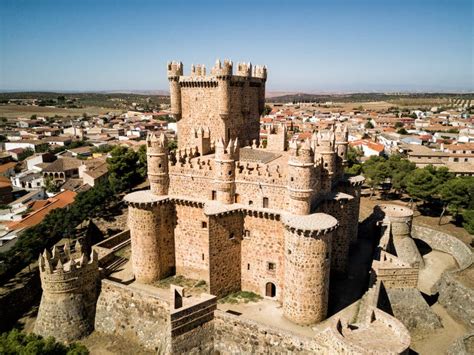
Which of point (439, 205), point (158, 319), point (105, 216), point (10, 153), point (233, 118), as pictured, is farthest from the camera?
point (10, 153)

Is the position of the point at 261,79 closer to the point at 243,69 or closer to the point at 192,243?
the point at 243,69

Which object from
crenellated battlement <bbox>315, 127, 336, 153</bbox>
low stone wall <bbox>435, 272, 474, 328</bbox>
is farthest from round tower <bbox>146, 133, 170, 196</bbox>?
low stone wall <bbox>435, 272, 474, 328</bbox>

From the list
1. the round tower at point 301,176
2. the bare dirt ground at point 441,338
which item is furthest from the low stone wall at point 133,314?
the bare dirt ground at point 441,338

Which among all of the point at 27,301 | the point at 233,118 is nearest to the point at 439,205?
the point at 233,118

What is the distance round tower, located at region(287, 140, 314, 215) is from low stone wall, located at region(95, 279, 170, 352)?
28.6 feet

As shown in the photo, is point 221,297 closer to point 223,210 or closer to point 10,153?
point 223,210

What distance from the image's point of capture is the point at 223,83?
75.6ft

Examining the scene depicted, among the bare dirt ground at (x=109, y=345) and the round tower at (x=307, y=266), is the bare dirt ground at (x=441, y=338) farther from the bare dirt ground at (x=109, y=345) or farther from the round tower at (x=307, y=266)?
the bare dirt ground at (x=109, y=345)

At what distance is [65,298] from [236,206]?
1082 cm

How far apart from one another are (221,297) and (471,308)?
633 inches

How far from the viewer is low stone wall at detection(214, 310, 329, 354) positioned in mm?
16672

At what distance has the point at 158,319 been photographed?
1966 cm

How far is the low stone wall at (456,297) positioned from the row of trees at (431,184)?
850 cm

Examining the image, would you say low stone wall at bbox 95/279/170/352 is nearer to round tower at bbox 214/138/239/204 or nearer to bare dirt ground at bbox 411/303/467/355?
round tower at bbox 214/138/239/204
